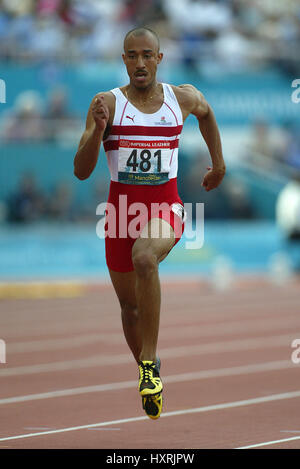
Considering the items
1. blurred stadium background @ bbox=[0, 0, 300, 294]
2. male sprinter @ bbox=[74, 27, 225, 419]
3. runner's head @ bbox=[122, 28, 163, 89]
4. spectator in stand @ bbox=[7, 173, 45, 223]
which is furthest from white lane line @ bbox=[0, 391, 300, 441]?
spectator in stand @ bbox=[7, 173, 45, 223]

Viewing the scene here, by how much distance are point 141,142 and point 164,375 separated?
3487 millimetres

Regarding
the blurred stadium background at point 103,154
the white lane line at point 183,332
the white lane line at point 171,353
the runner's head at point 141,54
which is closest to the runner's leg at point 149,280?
the runner's head at point 141,54

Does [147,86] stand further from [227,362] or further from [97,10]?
[97,10]

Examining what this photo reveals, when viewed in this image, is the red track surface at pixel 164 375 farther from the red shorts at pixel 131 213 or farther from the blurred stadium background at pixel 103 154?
the blurred stadium background at pixel 103 154

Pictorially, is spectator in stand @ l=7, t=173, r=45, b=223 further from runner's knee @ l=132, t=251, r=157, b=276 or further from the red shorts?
runner's knee @ l=132, t=251, r=157, b=276

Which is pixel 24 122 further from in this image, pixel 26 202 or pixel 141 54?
pixel 141 54

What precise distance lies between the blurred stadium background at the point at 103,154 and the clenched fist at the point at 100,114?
438 inches

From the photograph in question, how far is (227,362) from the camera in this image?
9781 mm

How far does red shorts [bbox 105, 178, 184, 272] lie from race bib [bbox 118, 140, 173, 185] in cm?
5

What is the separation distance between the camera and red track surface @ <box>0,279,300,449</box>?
6.30 m

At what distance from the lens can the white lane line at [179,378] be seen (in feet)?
25.9

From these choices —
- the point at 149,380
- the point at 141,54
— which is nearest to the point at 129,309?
the point at 149,380

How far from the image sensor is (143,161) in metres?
6.21
